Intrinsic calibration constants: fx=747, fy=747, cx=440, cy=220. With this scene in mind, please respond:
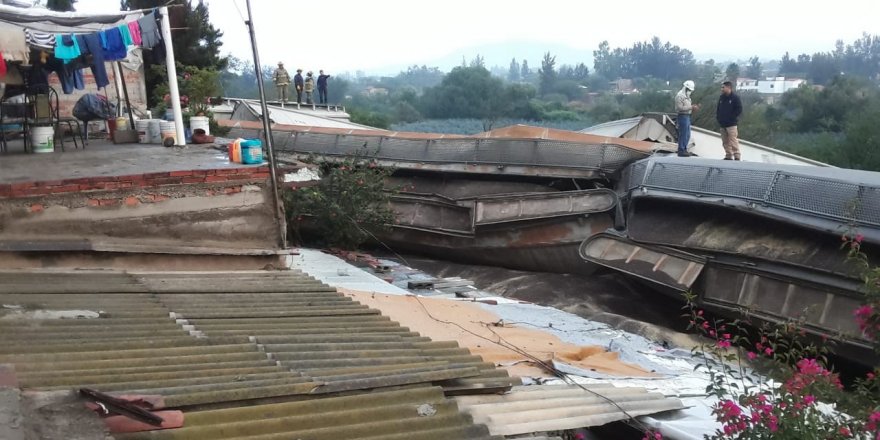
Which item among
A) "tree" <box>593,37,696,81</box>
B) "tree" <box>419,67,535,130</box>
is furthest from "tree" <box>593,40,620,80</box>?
"tree" <box>419,67,535,130</box>

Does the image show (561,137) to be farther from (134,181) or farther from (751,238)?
(134,181)

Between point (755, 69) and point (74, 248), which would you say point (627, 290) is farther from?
point (755, 69)

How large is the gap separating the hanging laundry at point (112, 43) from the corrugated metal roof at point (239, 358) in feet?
14.1

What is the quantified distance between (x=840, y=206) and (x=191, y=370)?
8.39 m

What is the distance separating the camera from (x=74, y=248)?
20.6 feet

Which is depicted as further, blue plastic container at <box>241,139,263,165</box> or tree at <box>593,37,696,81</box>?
tree at <box>593,37,696,81</box>

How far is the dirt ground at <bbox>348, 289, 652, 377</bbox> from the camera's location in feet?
19.3

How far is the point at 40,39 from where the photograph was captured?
27.6ft

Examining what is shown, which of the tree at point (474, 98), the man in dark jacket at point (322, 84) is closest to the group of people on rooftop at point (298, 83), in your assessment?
the man in dark jacket at point (322, 84)

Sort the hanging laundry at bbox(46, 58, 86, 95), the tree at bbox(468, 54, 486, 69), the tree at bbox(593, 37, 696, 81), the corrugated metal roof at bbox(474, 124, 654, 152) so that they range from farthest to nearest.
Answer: the tree at bbox(593, 37, 696, 81)
the tree at bbox(468, 54, 486, 69)
the corrugated metal roof at bbox(474, 124, 654, 152)
the hanging laundry at bbox(46, 58, 86, 95)

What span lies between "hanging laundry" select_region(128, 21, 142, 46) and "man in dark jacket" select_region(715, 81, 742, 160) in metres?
9.09

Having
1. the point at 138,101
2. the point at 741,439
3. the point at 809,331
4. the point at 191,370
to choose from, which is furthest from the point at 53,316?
the point at 138,101

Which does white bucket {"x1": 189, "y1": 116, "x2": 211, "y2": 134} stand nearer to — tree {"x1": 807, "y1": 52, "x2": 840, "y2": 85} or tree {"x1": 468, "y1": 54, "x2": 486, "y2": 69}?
tree {"x1": 468, "y1": 54, "x2": 486, "y2": 69}

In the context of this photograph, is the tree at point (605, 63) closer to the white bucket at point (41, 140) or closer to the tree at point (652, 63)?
the tree at point (652, 63)
